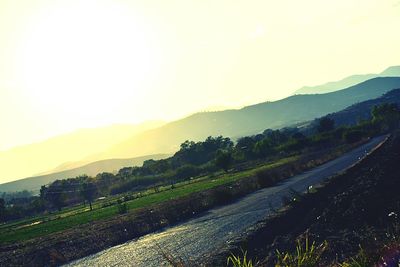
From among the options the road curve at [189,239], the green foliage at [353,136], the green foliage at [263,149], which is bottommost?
the road curve at [189,239]

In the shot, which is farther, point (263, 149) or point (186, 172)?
point (263, 149)

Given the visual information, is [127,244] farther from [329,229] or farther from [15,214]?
[15,214]

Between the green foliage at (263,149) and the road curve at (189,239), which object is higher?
the green foliage at (263,149)

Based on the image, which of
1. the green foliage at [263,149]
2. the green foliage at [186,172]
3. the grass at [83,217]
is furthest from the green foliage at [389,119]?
the grass at [83,217]

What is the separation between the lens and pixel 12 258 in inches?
1929

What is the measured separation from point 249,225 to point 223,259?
38.5ft

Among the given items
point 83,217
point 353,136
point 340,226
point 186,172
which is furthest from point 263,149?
point 340,226

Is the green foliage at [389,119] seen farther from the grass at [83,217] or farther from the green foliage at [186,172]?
the grass at [83,217]

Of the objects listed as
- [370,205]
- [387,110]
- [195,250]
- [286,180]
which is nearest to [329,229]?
[370,205]

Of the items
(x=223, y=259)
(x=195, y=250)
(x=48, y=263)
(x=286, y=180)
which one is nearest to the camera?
(x=223, y=259)

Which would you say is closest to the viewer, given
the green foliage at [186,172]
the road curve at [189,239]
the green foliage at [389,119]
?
the road curve at [189,239]

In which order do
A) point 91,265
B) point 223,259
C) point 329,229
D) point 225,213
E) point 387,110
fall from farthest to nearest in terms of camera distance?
point 387,110 → point 225,213 → point 91,265 → point 223,259 → point 329,229

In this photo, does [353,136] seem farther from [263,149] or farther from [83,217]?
[83,217]

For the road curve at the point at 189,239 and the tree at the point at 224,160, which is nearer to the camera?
the road curve at the point at 189,239
